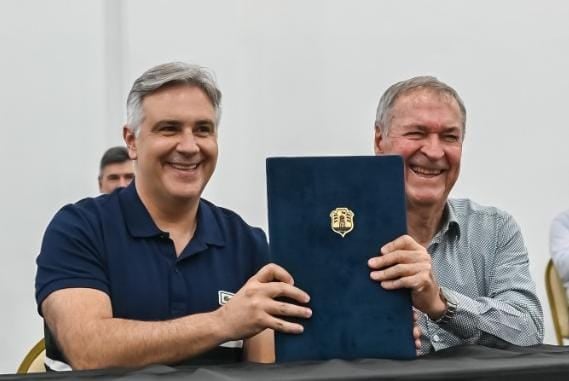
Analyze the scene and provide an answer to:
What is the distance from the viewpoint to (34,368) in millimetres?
2441

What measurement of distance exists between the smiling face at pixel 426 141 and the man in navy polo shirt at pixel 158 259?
36 cm

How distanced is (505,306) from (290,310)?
2.00 feet

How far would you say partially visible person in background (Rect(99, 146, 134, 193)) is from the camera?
13.0 ft

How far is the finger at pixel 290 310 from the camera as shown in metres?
1.58

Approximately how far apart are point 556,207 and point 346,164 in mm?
2768

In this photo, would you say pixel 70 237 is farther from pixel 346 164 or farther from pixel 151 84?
pixel 346 164

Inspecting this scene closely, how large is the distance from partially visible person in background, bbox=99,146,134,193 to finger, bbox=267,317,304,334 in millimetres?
2442

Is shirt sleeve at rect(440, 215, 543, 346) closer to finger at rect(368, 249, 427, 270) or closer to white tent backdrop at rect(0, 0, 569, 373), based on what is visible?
finger at rect(368, 249, 427, 270)

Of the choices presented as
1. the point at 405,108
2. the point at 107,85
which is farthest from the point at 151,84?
the point at 107,85

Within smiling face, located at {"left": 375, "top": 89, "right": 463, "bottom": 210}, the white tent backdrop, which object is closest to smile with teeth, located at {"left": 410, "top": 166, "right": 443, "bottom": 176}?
smiling face, located at {"left": 375, "top": 89, "right": 463, "bottom": 210}

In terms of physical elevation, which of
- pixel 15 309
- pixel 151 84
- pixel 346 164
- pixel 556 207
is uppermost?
pixel 151 84

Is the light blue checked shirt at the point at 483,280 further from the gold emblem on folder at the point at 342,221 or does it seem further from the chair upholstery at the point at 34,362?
the chair upholstery at the point at 34,362

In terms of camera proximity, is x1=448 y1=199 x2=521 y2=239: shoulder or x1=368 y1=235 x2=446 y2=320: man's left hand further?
x1=448 y1=199 x2=521 y2=239: shoulder

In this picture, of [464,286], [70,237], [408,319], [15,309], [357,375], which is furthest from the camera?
[15,309]
